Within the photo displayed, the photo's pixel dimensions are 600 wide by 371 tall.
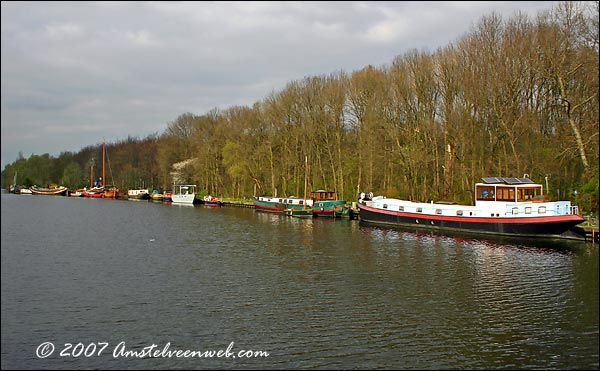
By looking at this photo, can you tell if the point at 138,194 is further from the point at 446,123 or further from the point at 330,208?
the point at 446,123

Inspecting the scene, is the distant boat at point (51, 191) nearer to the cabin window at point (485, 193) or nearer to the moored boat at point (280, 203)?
the moored boat at point (280, 203)

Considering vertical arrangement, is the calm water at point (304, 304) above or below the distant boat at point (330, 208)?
below

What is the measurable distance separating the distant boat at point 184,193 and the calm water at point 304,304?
61.6 metres

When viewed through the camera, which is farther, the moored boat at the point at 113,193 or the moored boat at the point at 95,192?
the moored boat at the point at 95,192

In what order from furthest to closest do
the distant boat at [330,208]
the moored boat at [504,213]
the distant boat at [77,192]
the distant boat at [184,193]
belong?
the distant boat at [77,192] < the distant boat at [184,193] < the distant boat at [330,208] < the moored boat at [504,213]

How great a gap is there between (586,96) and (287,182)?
162 ft

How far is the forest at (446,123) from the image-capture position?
152ft

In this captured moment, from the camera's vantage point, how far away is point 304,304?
71.9ft

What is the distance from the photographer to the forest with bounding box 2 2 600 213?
152 feet

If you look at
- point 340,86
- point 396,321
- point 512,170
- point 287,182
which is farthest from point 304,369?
point 287,182

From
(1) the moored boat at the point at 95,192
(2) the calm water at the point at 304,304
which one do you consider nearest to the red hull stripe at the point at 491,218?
(2) the calm water at the point at 304,304

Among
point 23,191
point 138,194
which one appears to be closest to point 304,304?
point 138,194

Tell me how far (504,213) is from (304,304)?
28879 millimetres

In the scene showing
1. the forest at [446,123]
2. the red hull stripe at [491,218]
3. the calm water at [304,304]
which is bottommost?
the calm water at [304,304]
